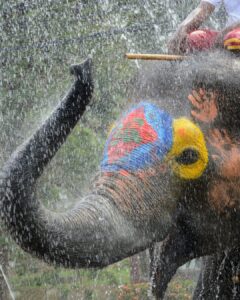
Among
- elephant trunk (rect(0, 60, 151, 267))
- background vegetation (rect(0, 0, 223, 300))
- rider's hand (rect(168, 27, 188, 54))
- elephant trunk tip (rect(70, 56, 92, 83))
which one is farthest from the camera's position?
background vegetation (rect(0, 0, 223, 300))

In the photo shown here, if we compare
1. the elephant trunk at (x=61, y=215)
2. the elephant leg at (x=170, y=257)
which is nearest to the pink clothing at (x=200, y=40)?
the elephant leg at (x=170, y=257)

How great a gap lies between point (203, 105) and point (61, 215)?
2.48ft

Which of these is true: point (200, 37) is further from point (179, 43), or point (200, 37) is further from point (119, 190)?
point (119, 190)

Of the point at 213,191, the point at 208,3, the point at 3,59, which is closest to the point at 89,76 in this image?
the point at 213,191

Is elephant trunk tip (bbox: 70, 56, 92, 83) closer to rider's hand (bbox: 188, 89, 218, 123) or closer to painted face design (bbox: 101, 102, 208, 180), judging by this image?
painted face design (bbox: 101, 102, 208, 180)

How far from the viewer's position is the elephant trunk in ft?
5.97

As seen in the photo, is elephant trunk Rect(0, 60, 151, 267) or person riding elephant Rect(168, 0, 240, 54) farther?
person riding elephant Rect(168, 0, 240, 54)

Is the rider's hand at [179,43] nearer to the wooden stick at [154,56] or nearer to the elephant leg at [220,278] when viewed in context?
the wooden stick at [154,56]

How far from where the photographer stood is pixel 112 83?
237 inches

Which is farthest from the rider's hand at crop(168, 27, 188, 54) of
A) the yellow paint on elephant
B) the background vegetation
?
the background vegetation

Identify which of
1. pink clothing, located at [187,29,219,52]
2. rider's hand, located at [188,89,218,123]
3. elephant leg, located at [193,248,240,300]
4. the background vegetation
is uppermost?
pink clothing, located at [187,29,219,52]

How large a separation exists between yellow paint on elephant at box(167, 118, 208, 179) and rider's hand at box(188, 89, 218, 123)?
2.6 inches

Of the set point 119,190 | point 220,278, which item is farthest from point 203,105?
point 220,278

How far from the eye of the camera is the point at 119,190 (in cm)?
228
